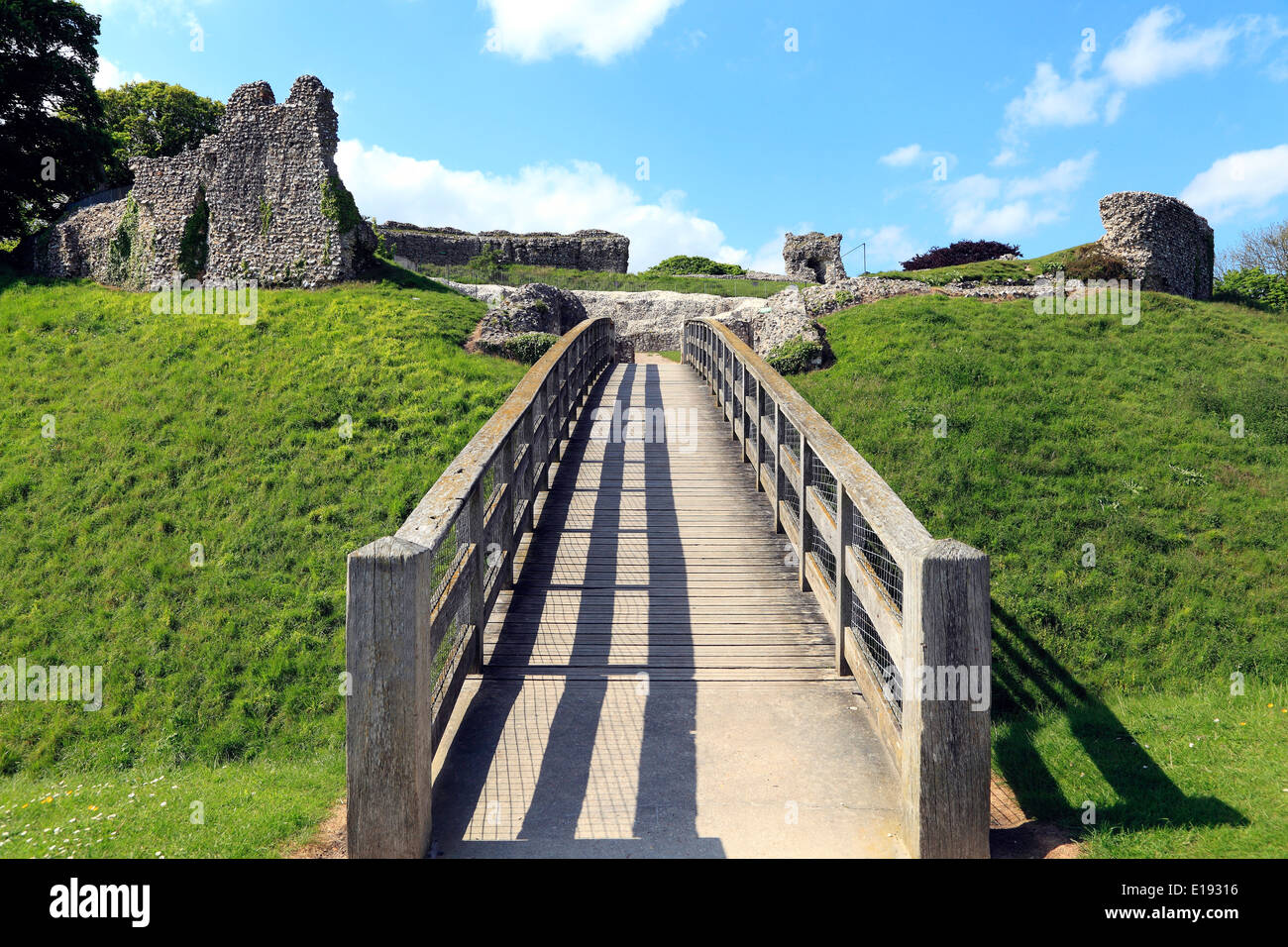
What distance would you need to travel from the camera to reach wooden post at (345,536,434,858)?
8.89ft

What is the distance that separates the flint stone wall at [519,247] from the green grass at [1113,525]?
1090 inches

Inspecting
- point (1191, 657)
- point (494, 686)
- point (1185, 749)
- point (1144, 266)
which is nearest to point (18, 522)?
point (494, 686)

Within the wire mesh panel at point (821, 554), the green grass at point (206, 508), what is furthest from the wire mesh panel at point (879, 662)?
the green grass at point (206, 508)

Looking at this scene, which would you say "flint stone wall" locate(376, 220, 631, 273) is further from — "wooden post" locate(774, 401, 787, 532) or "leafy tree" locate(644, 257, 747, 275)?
"wooden post" locate(774, 401, 787, 532)

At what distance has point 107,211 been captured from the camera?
21.1 m

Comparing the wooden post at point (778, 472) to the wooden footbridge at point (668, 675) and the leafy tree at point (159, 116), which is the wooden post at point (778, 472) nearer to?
the wooden footbridge at point (668, 675)

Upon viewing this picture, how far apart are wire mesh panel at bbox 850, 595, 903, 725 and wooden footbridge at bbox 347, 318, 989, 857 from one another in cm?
2

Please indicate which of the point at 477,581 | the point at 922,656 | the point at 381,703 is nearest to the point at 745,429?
the point at 477,581

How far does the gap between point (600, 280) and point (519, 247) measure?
25.2 ft

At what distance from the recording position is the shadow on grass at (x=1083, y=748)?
364cm

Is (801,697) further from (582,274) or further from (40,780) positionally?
(582,274)

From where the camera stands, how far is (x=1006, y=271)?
75.8 ft

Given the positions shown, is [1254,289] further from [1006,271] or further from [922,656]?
[922,656]

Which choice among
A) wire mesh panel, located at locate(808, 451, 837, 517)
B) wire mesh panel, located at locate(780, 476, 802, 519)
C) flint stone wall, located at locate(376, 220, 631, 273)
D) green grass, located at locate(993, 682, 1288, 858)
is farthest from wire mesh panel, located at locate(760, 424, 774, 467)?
flint stone wall, located at locate(376, 220, 631, 273)
